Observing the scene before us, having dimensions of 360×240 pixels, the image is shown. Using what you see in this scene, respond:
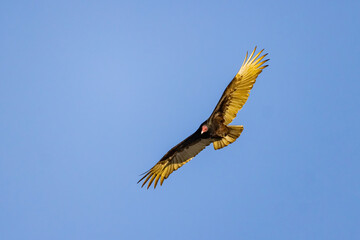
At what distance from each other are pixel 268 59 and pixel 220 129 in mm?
2080

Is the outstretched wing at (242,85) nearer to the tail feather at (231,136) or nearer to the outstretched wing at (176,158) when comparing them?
the tail feather at (231,136)

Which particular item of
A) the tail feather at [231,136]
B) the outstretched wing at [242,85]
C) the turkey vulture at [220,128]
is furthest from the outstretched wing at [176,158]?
the outstretched wing at [242,85]

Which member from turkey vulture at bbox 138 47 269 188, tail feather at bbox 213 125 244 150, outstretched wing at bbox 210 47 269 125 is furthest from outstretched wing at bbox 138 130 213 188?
outstretched wing at bbox 210 47 269 125

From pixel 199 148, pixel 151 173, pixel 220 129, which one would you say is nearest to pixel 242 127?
pixel 220 129

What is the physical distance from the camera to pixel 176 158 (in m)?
13.8

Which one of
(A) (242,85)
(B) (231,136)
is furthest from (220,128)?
(A) (242,85)

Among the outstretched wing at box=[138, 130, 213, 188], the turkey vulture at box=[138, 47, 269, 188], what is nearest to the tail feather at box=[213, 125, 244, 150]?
the turkey vulture at box=[138, 47, 269, 188]

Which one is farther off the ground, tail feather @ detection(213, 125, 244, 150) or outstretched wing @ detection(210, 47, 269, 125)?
outstretched wing @ detection(210, 47, 269, 125)

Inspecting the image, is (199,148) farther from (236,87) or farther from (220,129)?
(236,87)

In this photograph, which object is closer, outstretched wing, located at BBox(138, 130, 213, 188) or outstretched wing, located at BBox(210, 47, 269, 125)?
outstretched wing, located at BBox(210, 47, 269, 125)

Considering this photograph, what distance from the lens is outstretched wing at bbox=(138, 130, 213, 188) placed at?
13.6 meters

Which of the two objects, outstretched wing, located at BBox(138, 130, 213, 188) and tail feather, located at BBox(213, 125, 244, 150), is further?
outstretched wing, located at BBox(138, 130, 213, 188)

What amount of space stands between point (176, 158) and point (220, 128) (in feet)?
5.62

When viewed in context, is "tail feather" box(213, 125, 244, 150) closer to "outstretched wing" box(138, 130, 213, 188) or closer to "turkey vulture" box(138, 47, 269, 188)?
"turkey vulture" box(138, 47, 269, 188)
